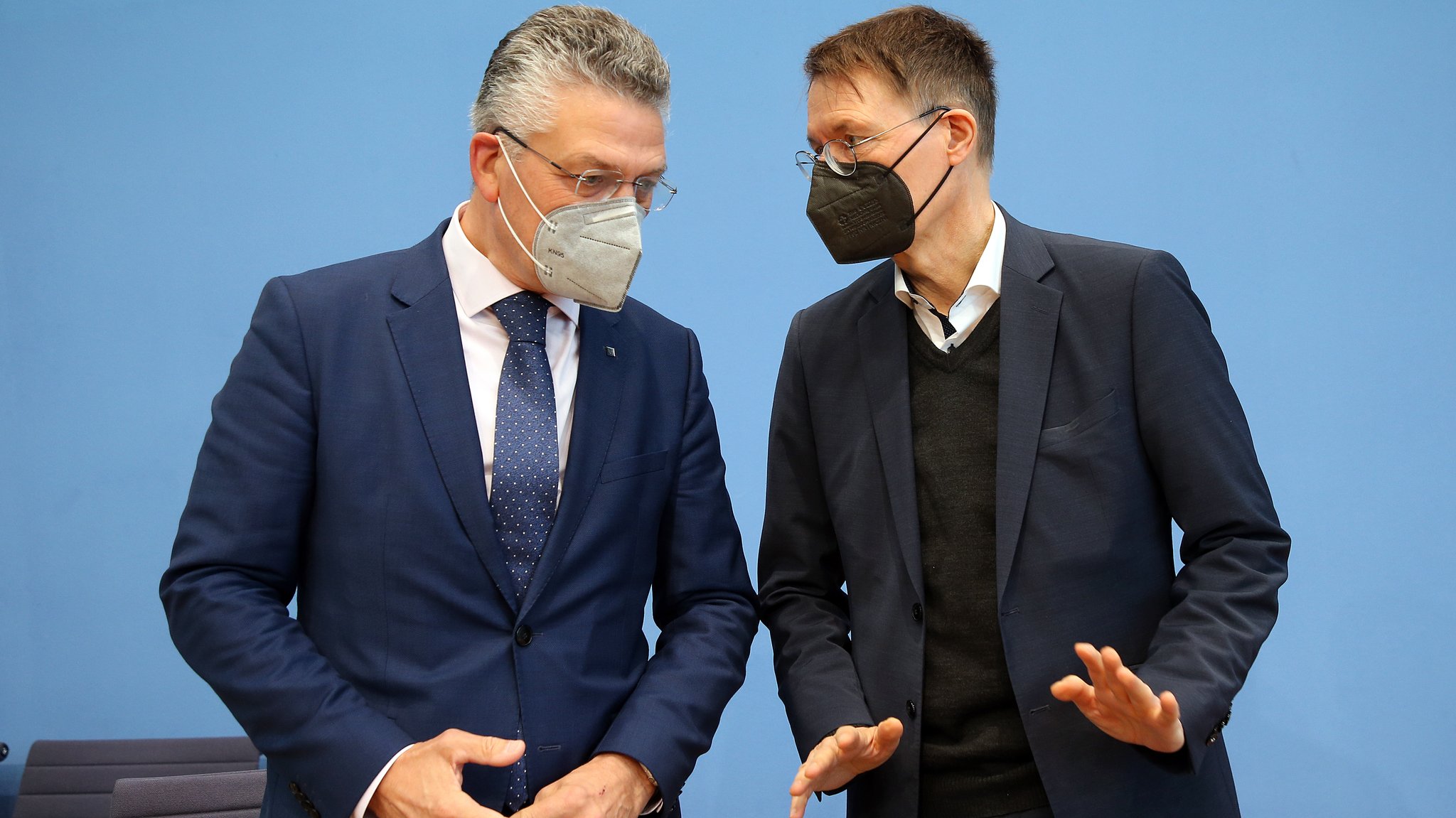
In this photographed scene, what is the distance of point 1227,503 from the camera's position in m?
1.65

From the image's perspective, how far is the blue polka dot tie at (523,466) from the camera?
1646 mm

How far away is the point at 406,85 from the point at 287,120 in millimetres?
400

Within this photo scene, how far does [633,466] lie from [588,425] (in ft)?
0.32

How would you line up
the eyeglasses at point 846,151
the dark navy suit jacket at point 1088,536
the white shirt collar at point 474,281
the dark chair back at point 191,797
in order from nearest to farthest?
the dark navy suit jacket at point 1088,536 < the white shirt collar at point 474,281 < the eyeglasses at point 846,151 < the dark chair back at point 191,797

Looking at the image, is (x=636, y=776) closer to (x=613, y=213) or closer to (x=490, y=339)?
(x=490, y=339)

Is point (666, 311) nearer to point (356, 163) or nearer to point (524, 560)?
point (356, 163)

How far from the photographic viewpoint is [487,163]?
178 centimetres

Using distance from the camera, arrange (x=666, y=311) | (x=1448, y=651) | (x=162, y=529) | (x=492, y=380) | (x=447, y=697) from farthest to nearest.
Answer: (x=162, y=529) < (x=666, y=311) < (x=1448, y=651) < (x=492, y=380) < (x=447, y=697)

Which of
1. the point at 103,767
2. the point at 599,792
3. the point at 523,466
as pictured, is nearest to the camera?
the point at 599,792

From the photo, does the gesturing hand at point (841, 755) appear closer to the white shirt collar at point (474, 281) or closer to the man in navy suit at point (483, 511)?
the man in navy suit at point (483, 511)

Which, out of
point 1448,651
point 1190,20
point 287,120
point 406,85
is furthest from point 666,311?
point 1448,651

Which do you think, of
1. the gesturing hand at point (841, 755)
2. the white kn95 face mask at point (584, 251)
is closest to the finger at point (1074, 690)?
the gesturing hand at point (841, 755)

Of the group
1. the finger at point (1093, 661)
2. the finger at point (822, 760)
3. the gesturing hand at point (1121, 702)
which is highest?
the finger at point (1093, 661)

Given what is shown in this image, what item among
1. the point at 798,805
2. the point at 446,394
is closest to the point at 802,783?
the point at 798,805
